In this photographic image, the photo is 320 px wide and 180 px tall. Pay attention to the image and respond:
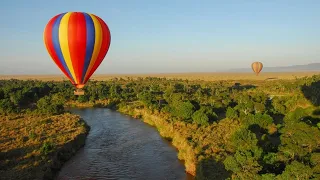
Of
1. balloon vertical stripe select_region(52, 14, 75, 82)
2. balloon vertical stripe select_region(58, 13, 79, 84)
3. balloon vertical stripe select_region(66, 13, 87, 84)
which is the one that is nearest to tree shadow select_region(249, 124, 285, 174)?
balloon vertical stripe select_region(66, 13, 87, 84)

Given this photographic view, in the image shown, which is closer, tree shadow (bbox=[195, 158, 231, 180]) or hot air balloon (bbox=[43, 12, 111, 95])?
tree shadow (bbox=[195, 158, 231, 180])

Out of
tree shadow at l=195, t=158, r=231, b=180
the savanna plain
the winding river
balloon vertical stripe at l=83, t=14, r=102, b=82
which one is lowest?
the winding river

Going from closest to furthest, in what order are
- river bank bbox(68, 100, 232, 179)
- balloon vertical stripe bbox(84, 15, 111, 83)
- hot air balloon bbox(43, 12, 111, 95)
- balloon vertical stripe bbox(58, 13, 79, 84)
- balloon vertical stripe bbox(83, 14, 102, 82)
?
river bank bbox(68, 100, 232, 179) → balloon vertical stripe bbox(58, 13, 79, 84) → hot air balloon bbox(43, 12, 111, 95) → balloon vertical stripe bbox(83, 14, 102, 82) → balloon vertical stripe bbox(84, 15, 111, 83)

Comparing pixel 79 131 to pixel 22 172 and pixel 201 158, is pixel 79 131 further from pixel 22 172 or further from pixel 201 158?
pixel 201 158

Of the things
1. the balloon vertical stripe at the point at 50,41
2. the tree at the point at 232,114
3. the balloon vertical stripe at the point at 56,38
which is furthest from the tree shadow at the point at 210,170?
the balloon vertical stripe at the point at 50,41

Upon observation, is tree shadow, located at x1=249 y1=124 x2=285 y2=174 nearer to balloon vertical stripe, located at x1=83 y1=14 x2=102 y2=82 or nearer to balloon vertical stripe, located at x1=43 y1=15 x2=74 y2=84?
balloon vertical stripe, located at x1=83 y1=14 x2=102 y2=82

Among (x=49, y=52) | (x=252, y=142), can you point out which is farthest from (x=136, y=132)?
(x=252, y=142)

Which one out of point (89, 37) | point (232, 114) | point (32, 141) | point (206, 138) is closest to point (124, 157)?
point (206, 138)
